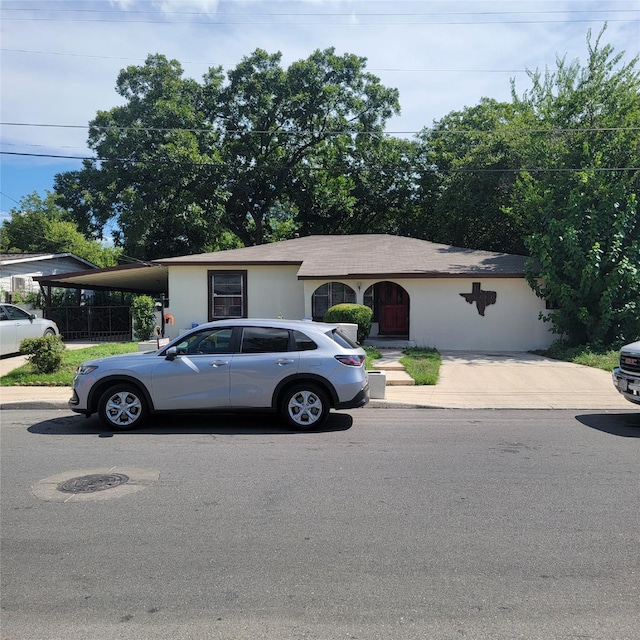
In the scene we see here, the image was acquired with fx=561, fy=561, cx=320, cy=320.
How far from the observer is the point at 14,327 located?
1505cm

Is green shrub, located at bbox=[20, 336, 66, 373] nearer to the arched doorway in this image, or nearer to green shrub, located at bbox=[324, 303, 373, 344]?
green shrub, located at bbox=[324, 303, 373, 344]

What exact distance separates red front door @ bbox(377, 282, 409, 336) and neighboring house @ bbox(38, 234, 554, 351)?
4 cm

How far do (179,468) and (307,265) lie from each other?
13788 mm

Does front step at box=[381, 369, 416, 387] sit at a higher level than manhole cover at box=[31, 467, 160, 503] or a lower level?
higher

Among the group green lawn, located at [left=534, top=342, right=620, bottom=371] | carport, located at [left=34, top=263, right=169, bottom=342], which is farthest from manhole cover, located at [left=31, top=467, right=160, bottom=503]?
carport, located at [left=34, top=263, right=169, bottom=342]

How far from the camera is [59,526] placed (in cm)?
452

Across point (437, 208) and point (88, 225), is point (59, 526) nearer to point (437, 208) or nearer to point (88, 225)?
point (437, 208)

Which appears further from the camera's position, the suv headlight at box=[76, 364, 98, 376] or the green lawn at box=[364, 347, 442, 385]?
the green lawn at box=[364, 347, 442, 385]

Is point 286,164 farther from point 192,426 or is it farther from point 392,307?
point 192,426

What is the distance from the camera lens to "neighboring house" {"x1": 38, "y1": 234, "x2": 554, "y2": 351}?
18.4 metres

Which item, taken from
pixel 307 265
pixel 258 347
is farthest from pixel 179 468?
pixel 307 265

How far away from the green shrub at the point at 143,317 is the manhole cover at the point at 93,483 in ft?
46.4

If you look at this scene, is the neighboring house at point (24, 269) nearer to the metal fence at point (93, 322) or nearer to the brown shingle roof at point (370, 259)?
the metal fence at point (93, 322)

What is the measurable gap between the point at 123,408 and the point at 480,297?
521 inches
